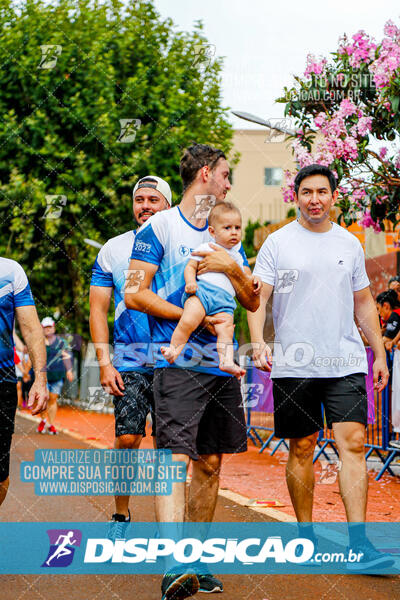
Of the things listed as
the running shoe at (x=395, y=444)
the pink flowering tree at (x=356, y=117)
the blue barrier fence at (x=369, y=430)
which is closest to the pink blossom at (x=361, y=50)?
the pink flowering tree at (x=356, y=117)

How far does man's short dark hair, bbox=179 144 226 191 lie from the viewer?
4652 millimetres

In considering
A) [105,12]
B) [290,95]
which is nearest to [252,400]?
[290,95]

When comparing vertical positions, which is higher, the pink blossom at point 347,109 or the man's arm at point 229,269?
the pink blossom at point 347,109

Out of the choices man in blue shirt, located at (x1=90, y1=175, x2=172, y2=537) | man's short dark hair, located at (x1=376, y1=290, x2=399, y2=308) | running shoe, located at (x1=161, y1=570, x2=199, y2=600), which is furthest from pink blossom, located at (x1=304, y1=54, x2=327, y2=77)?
running shoe, located at (x1=161, y1=570, x2=199, y2=600)

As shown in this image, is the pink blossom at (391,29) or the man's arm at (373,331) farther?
the pink blossom at (391,29)

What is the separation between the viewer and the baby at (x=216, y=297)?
4.38 m

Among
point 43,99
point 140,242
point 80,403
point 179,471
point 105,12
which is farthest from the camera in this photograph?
point 80,403

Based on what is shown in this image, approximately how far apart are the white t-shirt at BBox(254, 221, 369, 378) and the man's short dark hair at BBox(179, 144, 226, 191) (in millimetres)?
916

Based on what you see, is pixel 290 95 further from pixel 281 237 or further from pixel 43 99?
pixel 43 99

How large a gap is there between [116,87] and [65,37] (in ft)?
6.18

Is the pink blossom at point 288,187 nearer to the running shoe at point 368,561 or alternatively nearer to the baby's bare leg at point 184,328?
the running shoe at point 368,561

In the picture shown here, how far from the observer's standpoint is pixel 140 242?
180 inches

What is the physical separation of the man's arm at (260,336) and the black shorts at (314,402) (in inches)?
10.4

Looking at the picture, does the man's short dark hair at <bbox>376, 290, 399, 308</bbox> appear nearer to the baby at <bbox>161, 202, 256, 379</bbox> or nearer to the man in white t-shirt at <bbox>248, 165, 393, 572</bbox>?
the man in white t-shirt at <bbox>248, 165, 393, 572</bbox>
